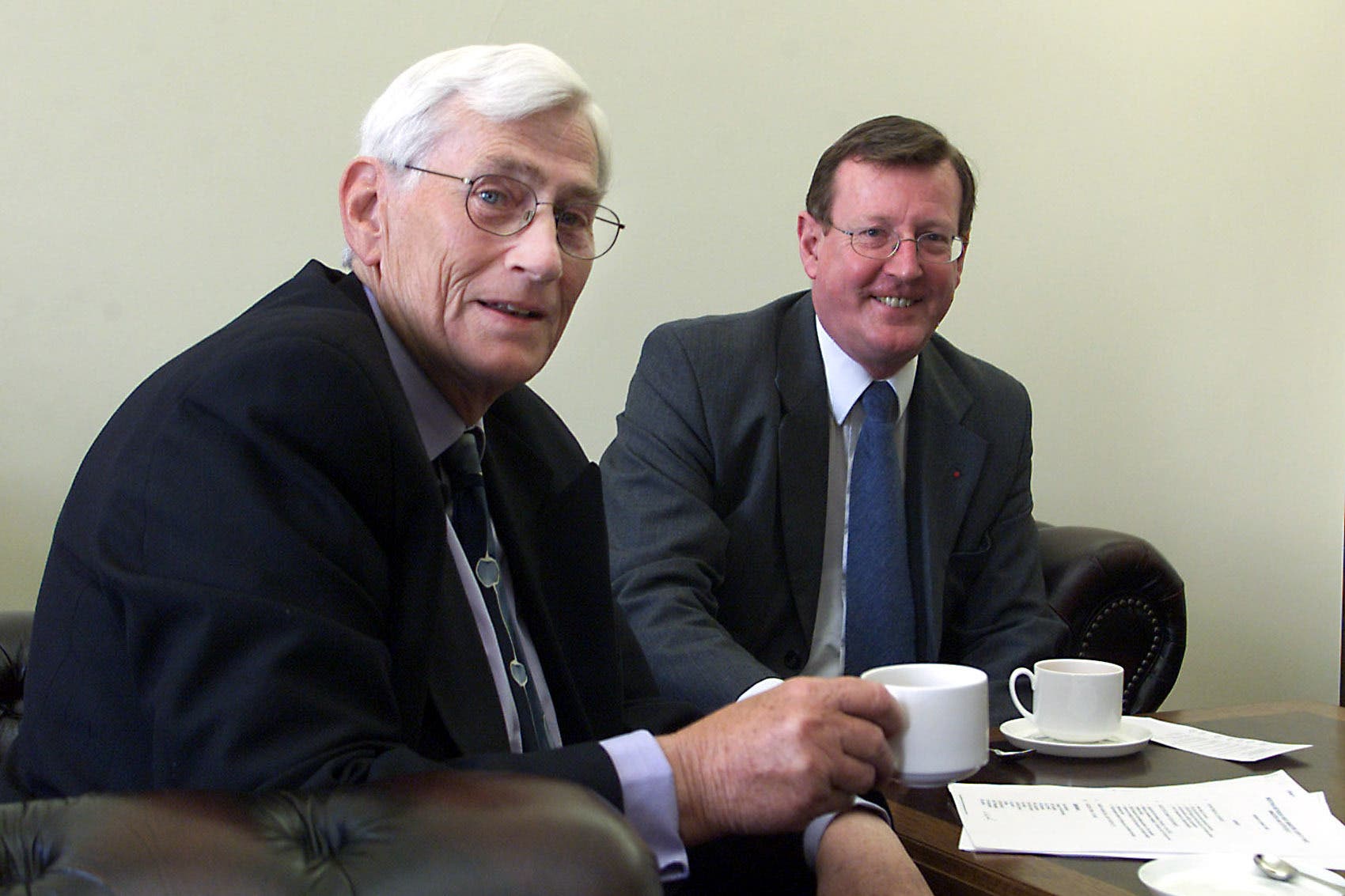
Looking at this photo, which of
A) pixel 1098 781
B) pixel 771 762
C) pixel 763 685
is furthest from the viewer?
pixel 763 685

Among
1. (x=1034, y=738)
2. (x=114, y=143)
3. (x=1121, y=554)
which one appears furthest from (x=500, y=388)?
(x=1121, y=554)

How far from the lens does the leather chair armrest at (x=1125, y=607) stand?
2.64 m

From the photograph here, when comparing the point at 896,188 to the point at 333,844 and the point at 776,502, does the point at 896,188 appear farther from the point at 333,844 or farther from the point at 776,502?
the point at 333,844

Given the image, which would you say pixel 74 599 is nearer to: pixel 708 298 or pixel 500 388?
pixel 500 388

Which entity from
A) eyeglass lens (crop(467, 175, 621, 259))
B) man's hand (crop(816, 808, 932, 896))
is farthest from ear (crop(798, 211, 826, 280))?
man's hand (crop(816, 808, 932, 896))

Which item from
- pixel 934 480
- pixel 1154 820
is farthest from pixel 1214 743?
pixel 934 480

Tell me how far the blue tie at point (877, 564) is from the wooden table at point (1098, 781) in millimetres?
529

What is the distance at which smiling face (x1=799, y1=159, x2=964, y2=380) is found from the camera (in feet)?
7.93

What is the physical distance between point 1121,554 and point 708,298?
106 centimetres

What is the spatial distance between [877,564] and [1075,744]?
2.46 ft

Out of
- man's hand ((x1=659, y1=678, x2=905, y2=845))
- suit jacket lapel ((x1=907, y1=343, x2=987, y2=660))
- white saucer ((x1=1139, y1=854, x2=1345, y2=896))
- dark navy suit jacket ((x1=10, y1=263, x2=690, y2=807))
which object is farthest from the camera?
suit jacket lapel ((x1=907, y1=343, x2=987, y2=660))

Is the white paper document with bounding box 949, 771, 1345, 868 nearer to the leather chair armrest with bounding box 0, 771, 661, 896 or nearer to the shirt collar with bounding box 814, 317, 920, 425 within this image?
the leather chair armrest with bounding box 0, 771, 661, 896

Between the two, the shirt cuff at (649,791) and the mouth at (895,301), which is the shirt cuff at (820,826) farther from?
the mouth at (895,301)

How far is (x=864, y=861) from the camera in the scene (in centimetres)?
124
